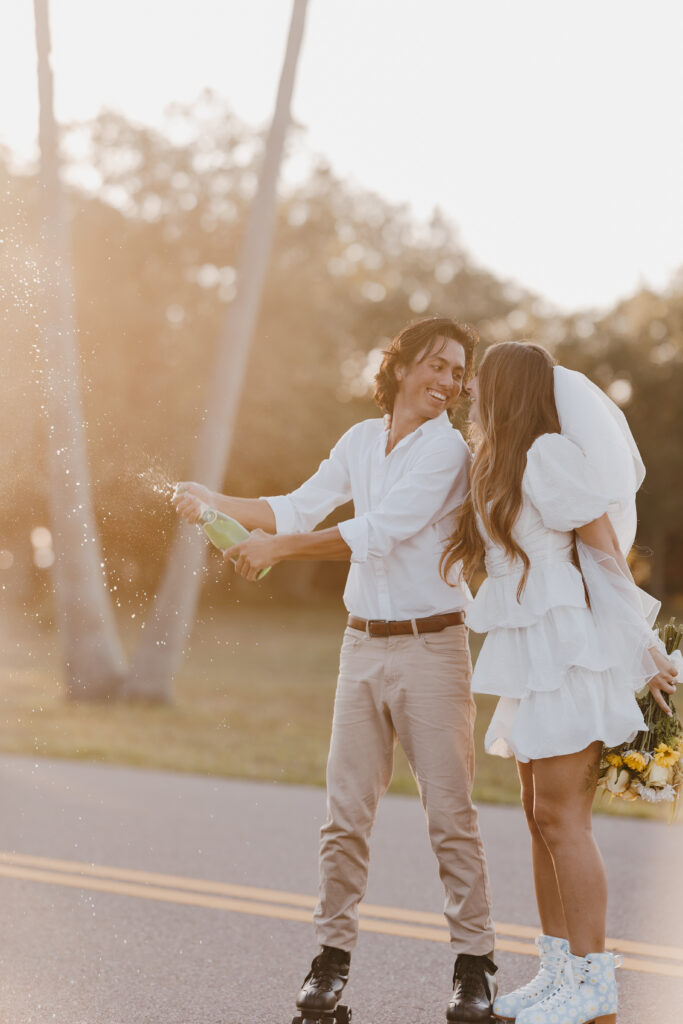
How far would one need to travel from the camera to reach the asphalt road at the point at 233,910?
4.39 meters

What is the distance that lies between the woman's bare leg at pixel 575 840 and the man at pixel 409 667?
0.32m

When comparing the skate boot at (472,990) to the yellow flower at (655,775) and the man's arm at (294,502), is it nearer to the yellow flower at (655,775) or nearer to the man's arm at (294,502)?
the yellow flower at (655,775)

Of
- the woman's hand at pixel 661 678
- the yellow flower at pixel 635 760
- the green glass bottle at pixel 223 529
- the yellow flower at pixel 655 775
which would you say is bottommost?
the yellow flower at pixel 655 775

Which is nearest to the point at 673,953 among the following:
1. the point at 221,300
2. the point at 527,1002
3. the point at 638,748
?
the point at 527,1002

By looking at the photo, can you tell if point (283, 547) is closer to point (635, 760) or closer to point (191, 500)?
point (191, 500)

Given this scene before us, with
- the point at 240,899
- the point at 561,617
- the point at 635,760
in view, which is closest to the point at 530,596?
the point at 561,617

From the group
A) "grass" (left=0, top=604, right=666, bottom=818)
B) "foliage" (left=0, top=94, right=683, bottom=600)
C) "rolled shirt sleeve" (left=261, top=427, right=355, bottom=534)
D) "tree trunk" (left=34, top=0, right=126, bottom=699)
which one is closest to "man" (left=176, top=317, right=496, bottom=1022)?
"rolled shirt sleeve" (left=261, top=427, right=355, bottom=534)

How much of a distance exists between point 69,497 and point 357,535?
10.2 metres

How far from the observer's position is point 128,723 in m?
13.8

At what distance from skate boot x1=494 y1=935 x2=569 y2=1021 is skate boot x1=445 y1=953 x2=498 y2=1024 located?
0.15ft

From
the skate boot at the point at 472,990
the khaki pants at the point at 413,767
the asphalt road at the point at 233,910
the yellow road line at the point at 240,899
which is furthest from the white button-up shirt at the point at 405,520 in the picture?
the yellow road line at the point at 240,899

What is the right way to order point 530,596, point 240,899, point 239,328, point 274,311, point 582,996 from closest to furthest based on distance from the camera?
point 582,996 → point 530,596 → point 240,899 → point 239,328 → point 274,311

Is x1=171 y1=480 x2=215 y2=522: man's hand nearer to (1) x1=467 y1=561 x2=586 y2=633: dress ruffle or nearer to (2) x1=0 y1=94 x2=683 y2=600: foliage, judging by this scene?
(1) x1=467 y1=561 x2=586 y2=633: dress ruffle

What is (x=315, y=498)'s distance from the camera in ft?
14.7
